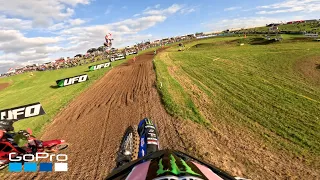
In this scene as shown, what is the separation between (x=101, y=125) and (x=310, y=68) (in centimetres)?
2148

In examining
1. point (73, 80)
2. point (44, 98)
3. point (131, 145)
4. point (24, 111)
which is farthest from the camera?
point (73, 80)

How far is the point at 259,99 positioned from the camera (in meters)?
15.6

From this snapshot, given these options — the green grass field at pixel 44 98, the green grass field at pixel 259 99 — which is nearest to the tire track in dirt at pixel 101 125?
the green grass field at pixel 44 98

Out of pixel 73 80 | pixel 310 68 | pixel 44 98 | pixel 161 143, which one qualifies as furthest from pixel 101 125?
pixel 310 68

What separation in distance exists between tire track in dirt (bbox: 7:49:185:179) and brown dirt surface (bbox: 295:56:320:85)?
1382cm

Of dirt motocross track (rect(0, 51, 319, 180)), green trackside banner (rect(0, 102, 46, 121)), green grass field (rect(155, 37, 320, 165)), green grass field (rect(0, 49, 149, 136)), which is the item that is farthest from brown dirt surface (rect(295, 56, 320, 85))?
green grass field (rect(0, 49, 149, 136))

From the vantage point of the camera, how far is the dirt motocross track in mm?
7938

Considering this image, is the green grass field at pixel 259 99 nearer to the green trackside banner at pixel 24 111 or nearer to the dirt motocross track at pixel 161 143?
the dirt motocross track at pixel 161 143

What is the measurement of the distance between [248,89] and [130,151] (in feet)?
51.6

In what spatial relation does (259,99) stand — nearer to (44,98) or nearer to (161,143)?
(161,143)

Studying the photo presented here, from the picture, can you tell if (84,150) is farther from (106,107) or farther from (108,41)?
(108,41)

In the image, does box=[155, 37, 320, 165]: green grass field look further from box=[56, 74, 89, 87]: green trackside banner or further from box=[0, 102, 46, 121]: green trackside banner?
box=[56, 74, 89, 87]: green trackside banner

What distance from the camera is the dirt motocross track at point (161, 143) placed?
7.94 meters

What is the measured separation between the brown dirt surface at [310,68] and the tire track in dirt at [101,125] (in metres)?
13.8
